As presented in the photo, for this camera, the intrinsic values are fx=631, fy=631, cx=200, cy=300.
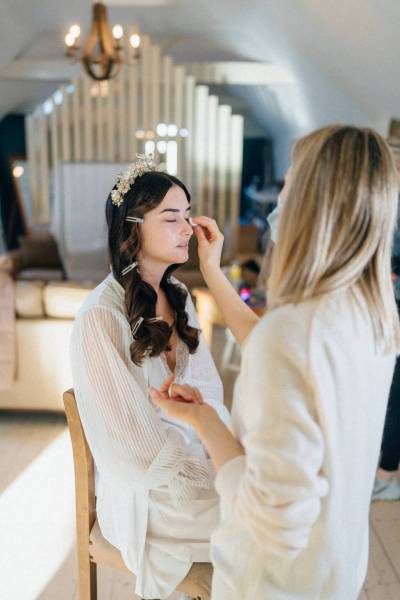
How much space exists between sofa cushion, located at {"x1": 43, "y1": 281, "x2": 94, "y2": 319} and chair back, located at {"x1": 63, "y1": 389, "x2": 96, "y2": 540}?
1891 millimetres

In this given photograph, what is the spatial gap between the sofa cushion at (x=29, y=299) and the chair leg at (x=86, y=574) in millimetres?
2026

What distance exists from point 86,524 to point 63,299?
6.48ft

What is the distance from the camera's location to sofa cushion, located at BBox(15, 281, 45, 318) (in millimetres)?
3365

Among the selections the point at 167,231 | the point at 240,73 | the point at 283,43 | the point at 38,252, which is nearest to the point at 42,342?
the point at 167,231

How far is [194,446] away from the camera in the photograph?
1.53 meters

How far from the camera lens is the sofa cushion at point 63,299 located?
333cm

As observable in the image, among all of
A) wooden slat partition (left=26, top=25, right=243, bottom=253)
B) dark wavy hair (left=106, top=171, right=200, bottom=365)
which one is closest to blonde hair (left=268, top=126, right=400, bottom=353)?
dark wavy hair (left=106, top=171, right=200, bottom=365)

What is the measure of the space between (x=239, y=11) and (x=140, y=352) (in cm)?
571

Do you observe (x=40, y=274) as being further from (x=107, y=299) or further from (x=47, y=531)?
(x=107, y=299)

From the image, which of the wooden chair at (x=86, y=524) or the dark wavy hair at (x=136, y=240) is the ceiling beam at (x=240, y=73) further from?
the wooden chair at (x=86, y=524)

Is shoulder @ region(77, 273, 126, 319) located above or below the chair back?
above

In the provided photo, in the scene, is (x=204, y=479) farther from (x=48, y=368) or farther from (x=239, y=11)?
(x=239, y=11)

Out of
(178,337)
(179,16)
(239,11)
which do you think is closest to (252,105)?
(179,16)

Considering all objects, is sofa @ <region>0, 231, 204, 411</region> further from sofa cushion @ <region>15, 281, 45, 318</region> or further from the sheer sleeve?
the sheer sleeve
